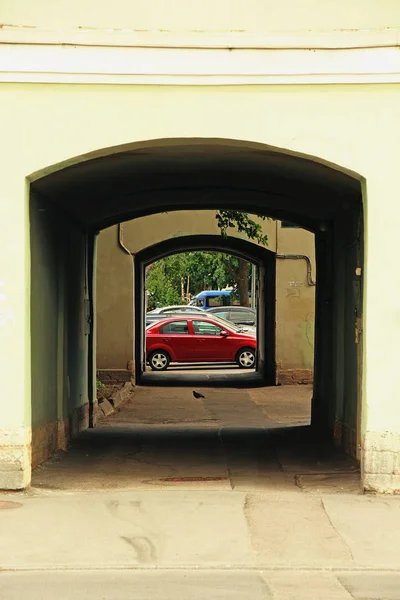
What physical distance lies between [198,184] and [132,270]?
10611 millimetres

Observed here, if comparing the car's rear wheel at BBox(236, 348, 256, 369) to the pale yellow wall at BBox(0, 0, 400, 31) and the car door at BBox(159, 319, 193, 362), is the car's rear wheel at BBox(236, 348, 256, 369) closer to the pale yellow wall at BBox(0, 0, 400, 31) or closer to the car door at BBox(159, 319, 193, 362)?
the car door at BBox(159, 319, 193, 362)

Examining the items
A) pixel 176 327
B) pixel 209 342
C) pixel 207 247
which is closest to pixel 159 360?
pixel 176 327

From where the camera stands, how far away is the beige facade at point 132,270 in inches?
887

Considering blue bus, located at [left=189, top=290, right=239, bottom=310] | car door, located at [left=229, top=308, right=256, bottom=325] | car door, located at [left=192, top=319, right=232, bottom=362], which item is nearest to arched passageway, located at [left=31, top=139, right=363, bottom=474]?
car door, located at [left=192, top=319, right=232, bottom=362]

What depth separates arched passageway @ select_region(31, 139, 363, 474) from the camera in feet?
32.2

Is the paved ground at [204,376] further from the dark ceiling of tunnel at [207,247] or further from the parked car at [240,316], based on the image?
the parked car at [240,316]

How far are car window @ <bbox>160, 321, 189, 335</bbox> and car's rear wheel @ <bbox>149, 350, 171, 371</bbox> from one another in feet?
2.22

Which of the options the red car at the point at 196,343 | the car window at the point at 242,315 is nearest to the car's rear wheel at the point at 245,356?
the red car at the point at 196,343

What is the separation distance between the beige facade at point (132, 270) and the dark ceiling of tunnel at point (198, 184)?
25.6ft

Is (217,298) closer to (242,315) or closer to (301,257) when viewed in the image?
(242,315)

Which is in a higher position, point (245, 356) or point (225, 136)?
point (225, 136)

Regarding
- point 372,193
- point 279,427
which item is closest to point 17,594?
point 372,193

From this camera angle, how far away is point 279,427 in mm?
15383

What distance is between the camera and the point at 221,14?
8.80 metres
